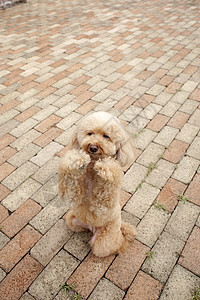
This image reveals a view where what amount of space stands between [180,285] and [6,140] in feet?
9.82

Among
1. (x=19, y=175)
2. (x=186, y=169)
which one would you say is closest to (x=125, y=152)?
(x=186, y=169)

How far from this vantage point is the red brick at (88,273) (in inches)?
77.7

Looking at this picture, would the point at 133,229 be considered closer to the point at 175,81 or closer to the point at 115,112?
the point at 115,112

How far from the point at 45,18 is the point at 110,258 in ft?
28.3

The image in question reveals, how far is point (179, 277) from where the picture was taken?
6.63ft

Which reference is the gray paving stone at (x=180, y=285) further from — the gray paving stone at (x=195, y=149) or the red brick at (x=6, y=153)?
the red brick at (x=6, y=153)

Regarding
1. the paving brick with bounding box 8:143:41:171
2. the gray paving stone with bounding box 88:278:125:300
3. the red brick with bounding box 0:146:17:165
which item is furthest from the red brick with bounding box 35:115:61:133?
A: the gray paving stone with bounding box 88:278:125:300

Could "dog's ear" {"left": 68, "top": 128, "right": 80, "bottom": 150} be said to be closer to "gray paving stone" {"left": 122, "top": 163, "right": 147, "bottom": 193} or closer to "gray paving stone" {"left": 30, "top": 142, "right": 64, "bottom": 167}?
"gray paving stone" {"left": 122, "top": 163, "right": 147, "bottom": 193}

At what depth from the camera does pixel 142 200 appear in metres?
2.64

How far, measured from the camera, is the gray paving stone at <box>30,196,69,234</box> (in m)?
2.41

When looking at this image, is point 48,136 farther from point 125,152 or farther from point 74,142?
point 125,152

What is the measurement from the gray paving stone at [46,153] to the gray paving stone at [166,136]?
1.50 metres

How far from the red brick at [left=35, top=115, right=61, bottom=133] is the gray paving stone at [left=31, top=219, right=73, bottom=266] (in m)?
1.72

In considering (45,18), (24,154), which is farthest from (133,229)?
(45,18)
